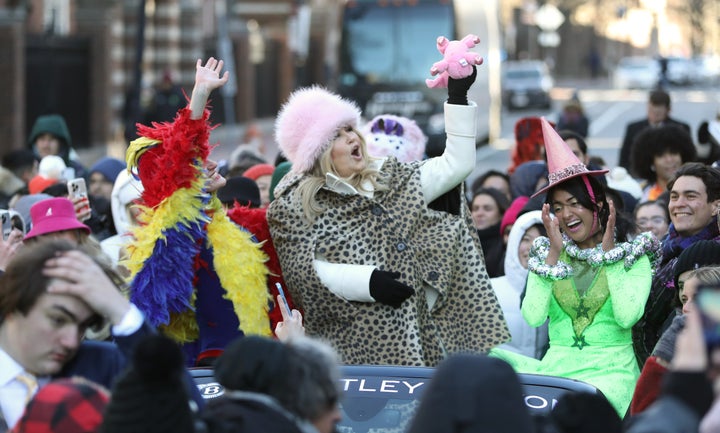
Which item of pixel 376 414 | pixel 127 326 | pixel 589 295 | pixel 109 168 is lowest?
pixel 376 414

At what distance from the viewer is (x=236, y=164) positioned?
10945mm

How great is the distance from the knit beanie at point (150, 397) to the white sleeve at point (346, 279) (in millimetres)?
2754

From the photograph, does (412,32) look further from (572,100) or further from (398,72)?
(572,100)

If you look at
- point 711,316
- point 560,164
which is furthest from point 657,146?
point 711,316

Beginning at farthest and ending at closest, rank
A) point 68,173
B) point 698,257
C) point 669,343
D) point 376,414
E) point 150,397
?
point 68,173 < point 698,257 < point 376,414 < point 669,343 < point 150,397

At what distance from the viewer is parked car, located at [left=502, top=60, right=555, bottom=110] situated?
48.6 m

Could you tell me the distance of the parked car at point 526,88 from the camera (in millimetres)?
48562

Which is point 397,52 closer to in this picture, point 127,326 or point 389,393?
point 389,393

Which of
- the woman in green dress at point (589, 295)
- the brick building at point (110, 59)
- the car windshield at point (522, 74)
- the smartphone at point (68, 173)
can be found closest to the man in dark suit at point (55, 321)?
the woman in green dress at point (589, 295)

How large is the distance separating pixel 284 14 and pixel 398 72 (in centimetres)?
2346

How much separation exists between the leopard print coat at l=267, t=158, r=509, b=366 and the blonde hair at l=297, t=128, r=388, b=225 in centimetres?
3

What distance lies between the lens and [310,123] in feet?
21.4

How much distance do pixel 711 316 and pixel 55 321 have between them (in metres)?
1.75

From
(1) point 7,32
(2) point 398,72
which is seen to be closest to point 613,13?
(2) point 398,72
